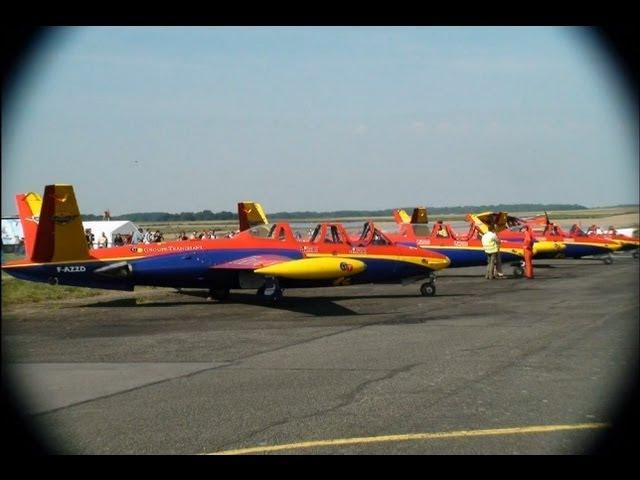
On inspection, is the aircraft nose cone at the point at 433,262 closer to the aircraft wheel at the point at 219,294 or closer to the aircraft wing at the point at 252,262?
the aircraft wing at the point at 252,262

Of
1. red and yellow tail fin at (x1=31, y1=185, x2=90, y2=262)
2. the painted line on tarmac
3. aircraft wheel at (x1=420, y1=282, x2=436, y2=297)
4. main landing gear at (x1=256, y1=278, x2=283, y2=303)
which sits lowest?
aircraft wheel at (x1=420, y1=282, x2=436, y2=297)

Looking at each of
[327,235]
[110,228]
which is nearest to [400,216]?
[110,228]

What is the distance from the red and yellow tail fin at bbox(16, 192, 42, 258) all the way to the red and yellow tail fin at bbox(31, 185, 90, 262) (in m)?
0.51

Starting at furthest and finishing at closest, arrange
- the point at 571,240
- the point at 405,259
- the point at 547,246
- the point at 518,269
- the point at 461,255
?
the point at 571,240 < the point at 547,246 < the point at 518,269 < the point at 461,255 < the point at 405,259

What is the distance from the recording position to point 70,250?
749 inches

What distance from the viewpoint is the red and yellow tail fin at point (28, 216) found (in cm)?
1953

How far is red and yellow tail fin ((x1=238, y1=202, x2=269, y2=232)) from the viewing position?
31.0 meters

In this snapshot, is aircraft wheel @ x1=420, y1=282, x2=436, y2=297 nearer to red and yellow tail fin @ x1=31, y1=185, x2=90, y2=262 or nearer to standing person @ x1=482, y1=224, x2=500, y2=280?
standing person @ x1=482, y1=224, x2=500, y2=280

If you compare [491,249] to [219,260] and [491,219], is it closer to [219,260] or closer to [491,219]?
[491,219]

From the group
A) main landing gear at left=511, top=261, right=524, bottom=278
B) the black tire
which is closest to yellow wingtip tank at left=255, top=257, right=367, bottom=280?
the black tire

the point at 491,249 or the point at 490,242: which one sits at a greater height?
the point at 490,242

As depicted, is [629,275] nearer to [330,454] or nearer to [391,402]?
[391,402]

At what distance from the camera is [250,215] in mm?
33844

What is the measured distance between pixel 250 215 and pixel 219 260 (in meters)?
13.1
